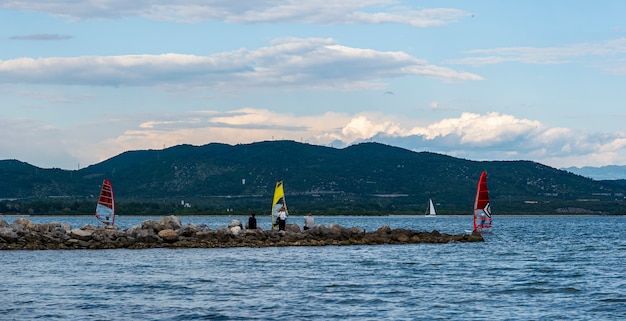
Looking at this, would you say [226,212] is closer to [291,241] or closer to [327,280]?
[291,241]

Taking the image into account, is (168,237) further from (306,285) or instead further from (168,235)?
(306,285)

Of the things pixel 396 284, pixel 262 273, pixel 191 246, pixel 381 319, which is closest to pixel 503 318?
pixel 381 319

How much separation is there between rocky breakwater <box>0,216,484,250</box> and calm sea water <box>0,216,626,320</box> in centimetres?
265

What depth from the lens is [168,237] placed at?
5678 cm

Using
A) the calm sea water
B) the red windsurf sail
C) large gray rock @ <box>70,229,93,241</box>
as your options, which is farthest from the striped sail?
the red windsurf sail

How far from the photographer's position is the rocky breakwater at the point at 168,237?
55281mm

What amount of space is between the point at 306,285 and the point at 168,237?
74.0 feet

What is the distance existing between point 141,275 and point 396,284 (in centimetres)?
1026

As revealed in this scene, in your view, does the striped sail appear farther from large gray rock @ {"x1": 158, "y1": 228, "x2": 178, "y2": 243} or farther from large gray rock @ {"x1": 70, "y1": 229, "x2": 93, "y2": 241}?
large gray rock @ {"x1": 158, "y1": 228, "x2": 178, "y2": 243}

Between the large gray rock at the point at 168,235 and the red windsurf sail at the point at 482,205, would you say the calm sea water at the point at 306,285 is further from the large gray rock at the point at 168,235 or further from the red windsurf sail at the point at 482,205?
the red windsurf sail at the point at 482,205

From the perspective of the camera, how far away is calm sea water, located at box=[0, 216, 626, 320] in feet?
94.6

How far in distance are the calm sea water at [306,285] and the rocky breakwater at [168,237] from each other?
265cm

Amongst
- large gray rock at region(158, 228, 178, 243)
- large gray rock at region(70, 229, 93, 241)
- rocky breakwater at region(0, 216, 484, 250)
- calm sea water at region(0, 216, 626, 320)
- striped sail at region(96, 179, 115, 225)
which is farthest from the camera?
striped sail at region(96, 179, 115, 225)

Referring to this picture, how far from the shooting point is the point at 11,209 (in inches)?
7274
